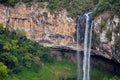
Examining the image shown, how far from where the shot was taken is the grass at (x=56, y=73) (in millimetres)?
41000

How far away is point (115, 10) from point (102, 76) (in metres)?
7.48

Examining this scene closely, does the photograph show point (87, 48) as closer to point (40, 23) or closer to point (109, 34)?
point (109, 34)

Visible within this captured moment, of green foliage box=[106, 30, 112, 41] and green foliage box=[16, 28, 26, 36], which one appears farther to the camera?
green foliage box=[16, 28, 26, 36]

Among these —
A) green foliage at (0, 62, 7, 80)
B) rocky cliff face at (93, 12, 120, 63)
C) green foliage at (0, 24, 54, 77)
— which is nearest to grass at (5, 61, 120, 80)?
green foliage at (0, 24, 54, 77)

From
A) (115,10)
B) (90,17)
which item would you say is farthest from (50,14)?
(115,10)

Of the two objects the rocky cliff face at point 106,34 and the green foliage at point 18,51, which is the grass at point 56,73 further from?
the rocky cliff face at point 106,34

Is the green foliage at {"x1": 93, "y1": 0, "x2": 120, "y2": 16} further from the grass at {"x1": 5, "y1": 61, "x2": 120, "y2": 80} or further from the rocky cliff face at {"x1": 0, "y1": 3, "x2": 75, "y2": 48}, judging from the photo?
the grass at {"x1": 5, "y1": 61, "x2": 120, "y2": 80}

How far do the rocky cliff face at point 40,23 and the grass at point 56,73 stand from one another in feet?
7.76

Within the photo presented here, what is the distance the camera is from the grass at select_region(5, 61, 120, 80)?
41.0 meters

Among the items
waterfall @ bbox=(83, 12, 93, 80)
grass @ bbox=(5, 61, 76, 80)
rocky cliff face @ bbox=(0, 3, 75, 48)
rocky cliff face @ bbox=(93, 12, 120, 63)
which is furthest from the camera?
rocky cliff face @ bbox=(0, 3, 75, 48)

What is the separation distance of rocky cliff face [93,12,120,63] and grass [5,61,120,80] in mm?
2513

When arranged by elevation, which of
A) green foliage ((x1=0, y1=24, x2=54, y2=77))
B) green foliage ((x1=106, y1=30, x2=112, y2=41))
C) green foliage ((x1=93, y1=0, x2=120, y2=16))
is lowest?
green foliage ((x1=0, y1=24, x2=54, y2=77))

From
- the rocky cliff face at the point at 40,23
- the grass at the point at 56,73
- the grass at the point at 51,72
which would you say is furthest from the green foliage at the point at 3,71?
the rocky cliff face at the point at 40,23

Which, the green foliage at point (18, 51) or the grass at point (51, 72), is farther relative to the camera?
the grass at point (51, 72)
